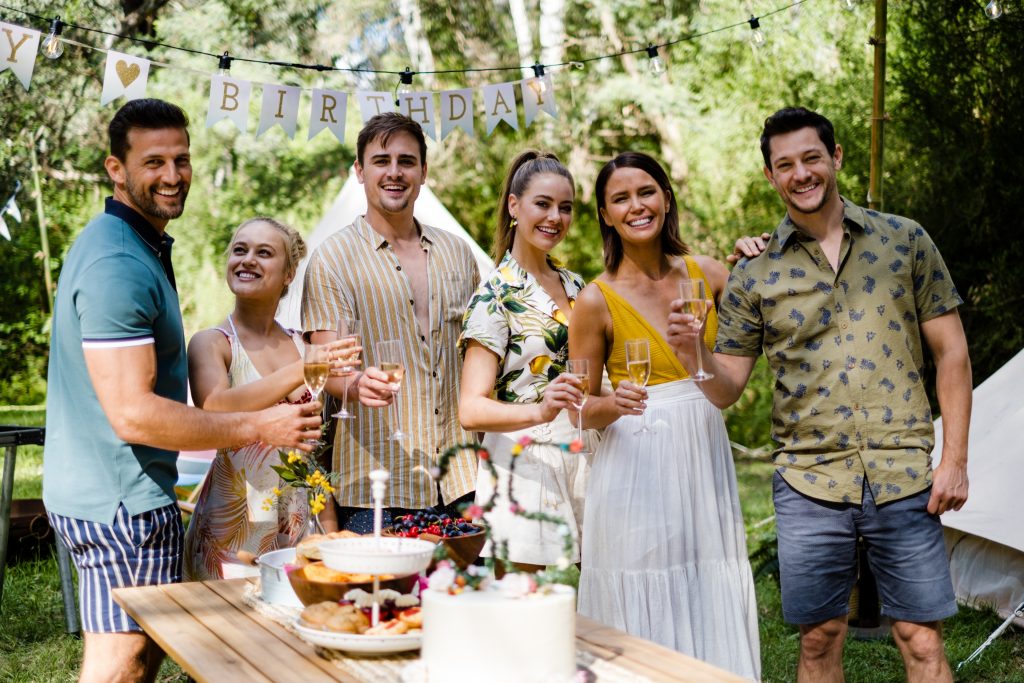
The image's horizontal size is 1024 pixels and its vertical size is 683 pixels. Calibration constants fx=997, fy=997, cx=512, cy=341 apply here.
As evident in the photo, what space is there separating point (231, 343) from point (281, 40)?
37.0 feet

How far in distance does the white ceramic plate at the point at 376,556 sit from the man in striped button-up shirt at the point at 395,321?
1102 mm

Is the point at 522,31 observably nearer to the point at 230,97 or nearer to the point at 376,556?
the point at 230,97

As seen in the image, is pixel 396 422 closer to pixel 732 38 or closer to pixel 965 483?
pixel 965 483

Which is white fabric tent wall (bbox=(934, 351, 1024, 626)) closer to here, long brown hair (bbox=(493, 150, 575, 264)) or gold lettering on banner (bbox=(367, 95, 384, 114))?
long brown hair (bbox=(493, 150, 575, 264))

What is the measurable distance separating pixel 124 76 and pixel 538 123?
349 inches

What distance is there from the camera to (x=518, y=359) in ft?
10.2

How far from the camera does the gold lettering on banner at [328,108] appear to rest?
17.4 feet

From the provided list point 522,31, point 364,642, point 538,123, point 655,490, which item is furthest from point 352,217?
point 522,31

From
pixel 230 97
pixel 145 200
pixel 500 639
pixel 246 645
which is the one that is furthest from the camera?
pixel 230 97

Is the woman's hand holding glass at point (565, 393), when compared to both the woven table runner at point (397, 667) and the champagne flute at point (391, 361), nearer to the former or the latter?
the champagne flute at point (391, 361)

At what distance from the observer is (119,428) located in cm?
238

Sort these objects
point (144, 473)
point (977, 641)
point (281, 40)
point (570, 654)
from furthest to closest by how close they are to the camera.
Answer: point (281, 40), point (977, 641), point (144, 473), point (570, 654)

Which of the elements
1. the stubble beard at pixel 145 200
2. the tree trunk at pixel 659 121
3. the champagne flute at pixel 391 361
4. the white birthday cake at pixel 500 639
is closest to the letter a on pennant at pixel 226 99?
the stubble beard at pixel 145 200

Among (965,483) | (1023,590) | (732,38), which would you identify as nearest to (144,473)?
(965,483)
